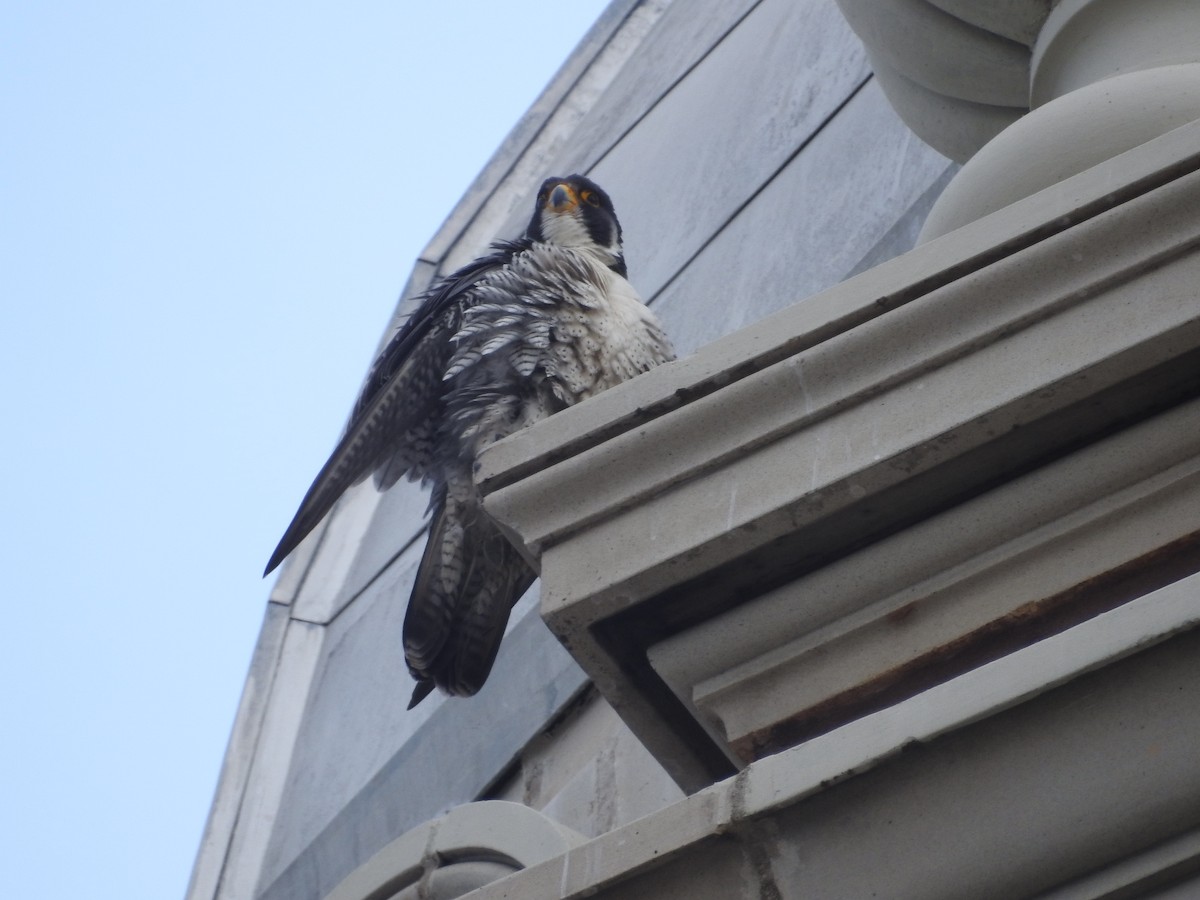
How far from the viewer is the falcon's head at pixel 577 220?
14.5 ft

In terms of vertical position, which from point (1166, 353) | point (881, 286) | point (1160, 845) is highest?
point (881, 286)

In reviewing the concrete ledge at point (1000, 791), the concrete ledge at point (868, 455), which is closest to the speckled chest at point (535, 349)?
the concrete ledge at point (868, 455)

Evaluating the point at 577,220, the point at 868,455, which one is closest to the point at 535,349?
the point at 577,220

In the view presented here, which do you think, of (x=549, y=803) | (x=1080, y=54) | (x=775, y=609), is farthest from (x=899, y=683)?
(x=549, y=803)

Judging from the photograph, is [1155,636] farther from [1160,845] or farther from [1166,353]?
[1166,353]

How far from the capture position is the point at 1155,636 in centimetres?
131

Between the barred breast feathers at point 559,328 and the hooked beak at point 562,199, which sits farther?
the hooked beak at point 562,199

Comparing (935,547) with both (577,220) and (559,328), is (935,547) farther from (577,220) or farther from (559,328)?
(577,220)

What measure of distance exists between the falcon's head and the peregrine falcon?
0.59 metres

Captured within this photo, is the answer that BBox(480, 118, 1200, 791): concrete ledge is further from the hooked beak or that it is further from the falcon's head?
the hooked beak

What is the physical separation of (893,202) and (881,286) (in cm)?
243

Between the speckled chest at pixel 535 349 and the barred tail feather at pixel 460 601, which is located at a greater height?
the speckled chest at pixel 535 349

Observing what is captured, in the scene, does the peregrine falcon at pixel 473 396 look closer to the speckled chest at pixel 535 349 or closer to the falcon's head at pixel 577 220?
the speckled chest at pixel 535 349

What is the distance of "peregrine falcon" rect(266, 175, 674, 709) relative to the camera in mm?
3377
